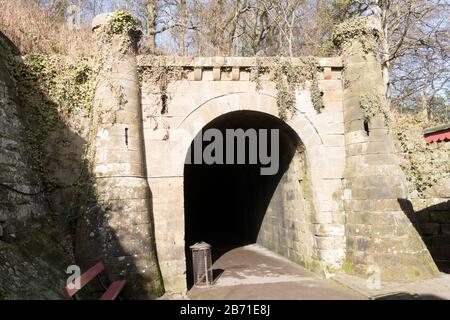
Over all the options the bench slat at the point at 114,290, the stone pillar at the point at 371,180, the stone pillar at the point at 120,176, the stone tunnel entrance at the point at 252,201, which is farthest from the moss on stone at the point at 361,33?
the bench slat at the point at 114,290

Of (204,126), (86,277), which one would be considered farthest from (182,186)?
(86,277)

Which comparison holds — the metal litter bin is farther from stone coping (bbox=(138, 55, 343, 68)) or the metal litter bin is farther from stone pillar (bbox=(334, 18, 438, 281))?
stone coping (bbox=(138, 55, 343, 68))

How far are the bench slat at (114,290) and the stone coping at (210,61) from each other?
4.55 m

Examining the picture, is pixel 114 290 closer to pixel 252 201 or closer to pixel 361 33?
pixel 361 33

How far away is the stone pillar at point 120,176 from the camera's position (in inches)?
285

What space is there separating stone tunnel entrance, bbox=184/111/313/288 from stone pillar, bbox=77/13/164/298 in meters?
1.69

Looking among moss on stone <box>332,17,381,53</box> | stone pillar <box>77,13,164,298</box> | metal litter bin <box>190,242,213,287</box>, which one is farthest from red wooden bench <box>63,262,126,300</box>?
moss on stone <box>332,17,381,53</box>

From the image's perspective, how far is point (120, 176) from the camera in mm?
7594

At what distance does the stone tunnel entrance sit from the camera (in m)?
9.59

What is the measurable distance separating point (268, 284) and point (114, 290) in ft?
10.8

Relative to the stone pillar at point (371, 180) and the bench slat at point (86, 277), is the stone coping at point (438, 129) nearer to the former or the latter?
the stone pillar at point (371, 180)

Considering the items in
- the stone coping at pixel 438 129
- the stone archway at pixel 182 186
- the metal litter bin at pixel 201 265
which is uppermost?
the stone coping at pixel 438 129

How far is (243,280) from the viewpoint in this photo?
8734mm
